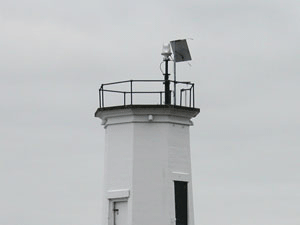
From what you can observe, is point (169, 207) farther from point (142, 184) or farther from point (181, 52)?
point (181, 52)

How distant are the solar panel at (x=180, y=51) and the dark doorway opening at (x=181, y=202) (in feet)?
14.5

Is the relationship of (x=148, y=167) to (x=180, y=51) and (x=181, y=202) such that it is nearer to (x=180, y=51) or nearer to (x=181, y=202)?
(x=181, y=202)

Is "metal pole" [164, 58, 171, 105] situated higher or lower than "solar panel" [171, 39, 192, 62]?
lower

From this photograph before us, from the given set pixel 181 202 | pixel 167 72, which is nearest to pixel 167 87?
pixel 167 72

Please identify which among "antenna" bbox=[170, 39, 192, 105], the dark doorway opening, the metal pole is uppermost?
"antenna" bbox=[170, 39, 192, 105]

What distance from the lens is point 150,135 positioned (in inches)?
1351

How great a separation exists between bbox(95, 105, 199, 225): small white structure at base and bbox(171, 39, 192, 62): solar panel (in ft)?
6.87

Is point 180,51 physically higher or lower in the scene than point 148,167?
higher

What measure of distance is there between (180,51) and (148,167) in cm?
448

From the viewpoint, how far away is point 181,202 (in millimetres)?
34469

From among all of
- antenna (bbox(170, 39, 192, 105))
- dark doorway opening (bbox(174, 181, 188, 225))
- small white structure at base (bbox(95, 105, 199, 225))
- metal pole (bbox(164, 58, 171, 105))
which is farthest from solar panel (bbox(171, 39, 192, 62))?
dark doorway opening (bbox(174, 181, 188, 225))

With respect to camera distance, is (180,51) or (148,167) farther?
(180,51)

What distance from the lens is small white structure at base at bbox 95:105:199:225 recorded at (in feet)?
111

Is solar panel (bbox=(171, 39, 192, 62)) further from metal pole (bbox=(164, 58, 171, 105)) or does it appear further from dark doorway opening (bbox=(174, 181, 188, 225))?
dark doorway opening (bbox=(174, 181, 188, 225))
